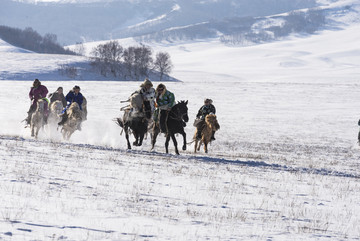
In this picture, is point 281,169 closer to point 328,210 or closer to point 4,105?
point 328,210

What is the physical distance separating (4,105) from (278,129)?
78.2 feet

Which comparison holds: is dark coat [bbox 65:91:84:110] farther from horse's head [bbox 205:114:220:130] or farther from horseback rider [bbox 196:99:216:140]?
horse's head [bbox 205:114:220:130]

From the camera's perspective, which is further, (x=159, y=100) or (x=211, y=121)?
(x=211, y=121)

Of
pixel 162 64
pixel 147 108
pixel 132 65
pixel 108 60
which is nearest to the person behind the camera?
pixel 147 108

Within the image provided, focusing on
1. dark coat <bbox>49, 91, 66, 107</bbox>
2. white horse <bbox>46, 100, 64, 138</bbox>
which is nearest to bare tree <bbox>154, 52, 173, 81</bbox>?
dark coat <bbox>49, 91, 66, 107</bbox>

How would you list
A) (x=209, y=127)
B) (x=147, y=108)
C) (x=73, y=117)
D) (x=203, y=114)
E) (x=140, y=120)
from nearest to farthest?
(x=140, y=120)
(x=147, y=108)
(x=209, y=127)
(x=73, y=117)
(x=203, y=114)

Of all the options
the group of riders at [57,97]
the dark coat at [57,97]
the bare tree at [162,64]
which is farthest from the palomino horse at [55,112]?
the bare tree at [162,64]

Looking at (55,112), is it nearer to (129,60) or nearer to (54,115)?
(54,115)

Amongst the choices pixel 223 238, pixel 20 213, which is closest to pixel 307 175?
pixel 223 238

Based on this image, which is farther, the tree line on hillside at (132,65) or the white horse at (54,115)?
the tree line on hillside at (132,65)

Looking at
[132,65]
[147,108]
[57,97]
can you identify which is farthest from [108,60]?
[147,108]

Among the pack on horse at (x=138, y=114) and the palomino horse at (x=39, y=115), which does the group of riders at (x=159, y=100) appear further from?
the palomino horse at (x=39, y=115)

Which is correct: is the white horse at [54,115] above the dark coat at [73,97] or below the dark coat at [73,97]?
below

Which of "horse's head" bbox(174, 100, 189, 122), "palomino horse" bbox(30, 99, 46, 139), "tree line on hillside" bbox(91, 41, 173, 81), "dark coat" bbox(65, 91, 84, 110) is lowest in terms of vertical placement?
Answer: "palomino horse" bbox(30, 99, 46, 139)
